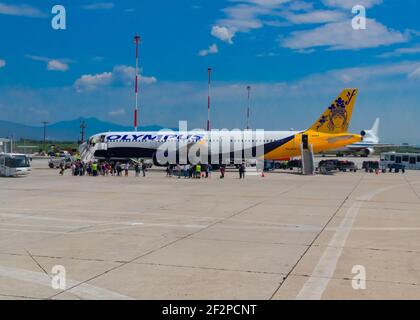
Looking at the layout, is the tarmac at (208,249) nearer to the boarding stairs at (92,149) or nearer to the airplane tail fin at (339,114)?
the airplane tail fin at (339,114)

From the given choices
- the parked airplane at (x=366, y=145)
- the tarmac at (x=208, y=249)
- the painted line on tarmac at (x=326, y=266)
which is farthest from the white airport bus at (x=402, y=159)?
the painted line on tarmac at (x=326, y=266)

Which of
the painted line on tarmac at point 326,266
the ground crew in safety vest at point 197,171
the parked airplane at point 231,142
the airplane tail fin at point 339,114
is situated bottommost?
the painted line on tarmac at point 326,266

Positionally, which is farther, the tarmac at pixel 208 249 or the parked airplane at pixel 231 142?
the parked airplane at pixel 231 142

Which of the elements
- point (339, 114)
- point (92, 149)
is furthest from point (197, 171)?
point (339, 114)

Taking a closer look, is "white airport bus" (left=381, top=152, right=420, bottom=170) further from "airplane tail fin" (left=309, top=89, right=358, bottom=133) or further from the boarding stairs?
the boarding stairs

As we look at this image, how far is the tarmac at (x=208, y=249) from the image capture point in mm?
7668

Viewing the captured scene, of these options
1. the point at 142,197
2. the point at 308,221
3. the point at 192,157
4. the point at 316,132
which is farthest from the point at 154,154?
the point at 308,221

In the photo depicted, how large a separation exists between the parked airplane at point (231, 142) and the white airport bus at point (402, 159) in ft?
44.8

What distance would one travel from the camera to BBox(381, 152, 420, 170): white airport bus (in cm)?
5944

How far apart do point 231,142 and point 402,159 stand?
2637 centimetres

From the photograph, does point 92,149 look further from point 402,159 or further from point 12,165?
point 402,159

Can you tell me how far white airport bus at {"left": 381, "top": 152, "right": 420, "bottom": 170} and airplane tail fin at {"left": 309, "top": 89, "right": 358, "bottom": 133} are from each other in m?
13.1

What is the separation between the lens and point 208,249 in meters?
10.8

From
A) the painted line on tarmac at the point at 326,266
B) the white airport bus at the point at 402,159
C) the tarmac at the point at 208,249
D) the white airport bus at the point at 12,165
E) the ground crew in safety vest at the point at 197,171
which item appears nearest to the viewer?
the painted line on tarmac at the point at 326,266
